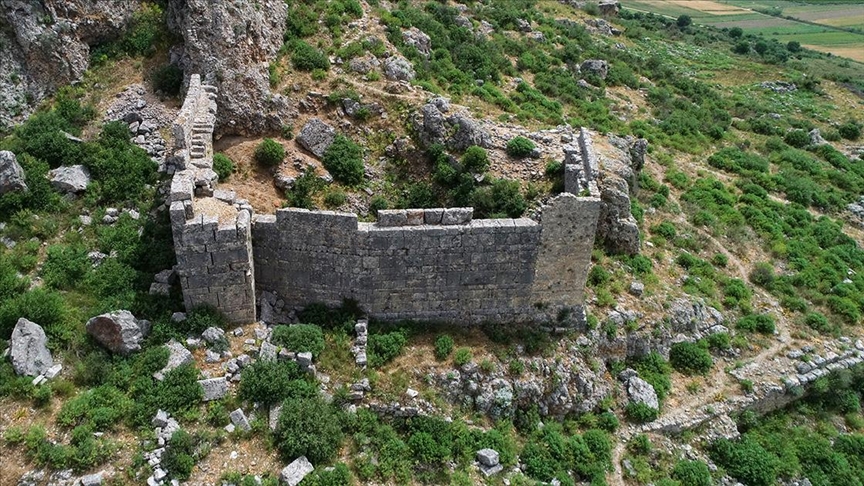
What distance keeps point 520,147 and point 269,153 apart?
28.0 ft

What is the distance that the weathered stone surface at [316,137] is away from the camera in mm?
21500

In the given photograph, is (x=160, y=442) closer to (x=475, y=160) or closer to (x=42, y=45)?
(x=475, y=160)

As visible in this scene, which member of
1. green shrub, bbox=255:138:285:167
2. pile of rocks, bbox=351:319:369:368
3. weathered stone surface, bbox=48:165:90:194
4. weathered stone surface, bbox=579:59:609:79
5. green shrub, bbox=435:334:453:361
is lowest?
green shrub, bbox=435:334:453:361

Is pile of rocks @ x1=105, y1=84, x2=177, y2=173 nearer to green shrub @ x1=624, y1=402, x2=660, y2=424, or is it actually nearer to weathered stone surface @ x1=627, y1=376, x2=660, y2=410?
weathered stone surface @ x1=627, y1=376, x2=660, y2=410

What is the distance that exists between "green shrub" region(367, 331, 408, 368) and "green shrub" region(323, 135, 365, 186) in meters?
6.96

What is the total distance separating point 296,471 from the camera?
1291cm

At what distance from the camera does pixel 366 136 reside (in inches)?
882

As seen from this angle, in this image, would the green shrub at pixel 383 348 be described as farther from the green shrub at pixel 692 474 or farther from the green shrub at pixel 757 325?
the green shrub at pixel 757 325

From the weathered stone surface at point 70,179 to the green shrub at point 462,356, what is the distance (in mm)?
12642

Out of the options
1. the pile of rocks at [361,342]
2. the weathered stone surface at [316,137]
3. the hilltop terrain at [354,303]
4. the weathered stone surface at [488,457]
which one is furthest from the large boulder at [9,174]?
the weathered stone surface at [488,457]

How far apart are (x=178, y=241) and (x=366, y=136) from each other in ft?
31.3

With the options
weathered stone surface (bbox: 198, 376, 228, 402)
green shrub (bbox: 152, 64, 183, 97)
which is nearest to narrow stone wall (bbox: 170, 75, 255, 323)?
weathered stone surface (bbox: 198, 376, 228, 402)

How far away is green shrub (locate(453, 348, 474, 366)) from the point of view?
637 inches

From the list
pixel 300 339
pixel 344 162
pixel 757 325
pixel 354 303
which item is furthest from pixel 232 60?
pixel 757 325
